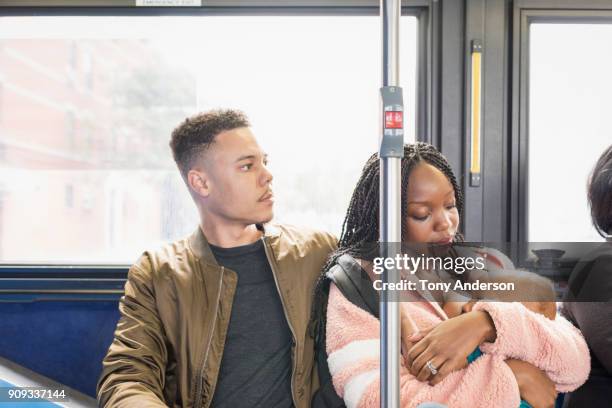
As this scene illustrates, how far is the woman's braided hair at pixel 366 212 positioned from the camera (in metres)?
1.54

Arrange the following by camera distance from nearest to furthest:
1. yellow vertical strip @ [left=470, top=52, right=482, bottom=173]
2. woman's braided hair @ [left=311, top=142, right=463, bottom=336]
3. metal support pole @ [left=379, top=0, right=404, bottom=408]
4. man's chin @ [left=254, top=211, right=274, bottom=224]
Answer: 1. metal support pole @ [left=379, top=0, right=404, bottom=408]
2. woman's braided hair @ [left=311, top=142, right=463, bottom=336]
3. man's chin @ [left=254, top=211, right=274, bottom=224]
4. yellow vertical strip @ [left=470, top=52, right=482, bottom=173]

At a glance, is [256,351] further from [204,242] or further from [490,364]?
[490,364]

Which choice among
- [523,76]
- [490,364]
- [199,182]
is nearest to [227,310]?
[199,182]

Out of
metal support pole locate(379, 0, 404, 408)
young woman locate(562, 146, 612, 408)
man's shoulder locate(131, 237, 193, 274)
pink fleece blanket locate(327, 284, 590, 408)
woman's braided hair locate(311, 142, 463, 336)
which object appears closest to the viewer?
metal support pole locate(379, 0, 404, 408)

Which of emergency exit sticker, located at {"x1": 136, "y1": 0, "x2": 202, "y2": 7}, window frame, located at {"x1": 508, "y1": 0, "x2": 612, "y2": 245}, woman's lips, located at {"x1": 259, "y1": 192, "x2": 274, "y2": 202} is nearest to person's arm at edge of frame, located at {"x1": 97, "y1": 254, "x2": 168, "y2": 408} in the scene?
woman's lips, located at {"x1": 259, "y1": 192, "x2": 274, "y2": 202}

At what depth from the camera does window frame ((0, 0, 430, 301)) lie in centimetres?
219

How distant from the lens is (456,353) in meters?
1.25

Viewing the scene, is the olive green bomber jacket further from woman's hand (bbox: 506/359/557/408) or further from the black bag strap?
woman's hand (bbox: 506/359/557/408)

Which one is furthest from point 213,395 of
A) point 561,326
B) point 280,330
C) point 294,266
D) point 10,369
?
point 10,369

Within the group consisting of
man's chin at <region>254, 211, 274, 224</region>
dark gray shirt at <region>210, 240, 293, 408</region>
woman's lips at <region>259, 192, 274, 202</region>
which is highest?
woman's lips at <region>259, 192, 274, 202</region>

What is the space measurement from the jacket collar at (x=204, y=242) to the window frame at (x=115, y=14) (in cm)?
61

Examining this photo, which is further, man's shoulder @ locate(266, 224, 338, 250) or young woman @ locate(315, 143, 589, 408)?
man's shoulder @ locate(266, 224, 338, 250)

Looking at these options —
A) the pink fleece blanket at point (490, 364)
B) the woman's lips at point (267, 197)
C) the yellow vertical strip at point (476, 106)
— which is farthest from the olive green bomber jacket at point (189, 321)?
the yellow vertical strip at point (476, 106)

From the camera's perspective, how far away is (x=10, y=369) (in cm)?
227
